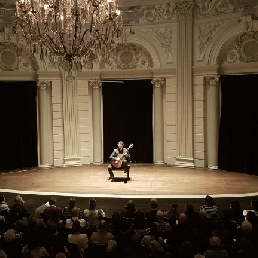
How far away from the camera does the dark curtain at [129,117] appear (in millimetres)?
14664

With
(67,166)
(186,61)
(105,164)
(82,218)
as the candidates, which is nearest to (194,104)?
(186,61)

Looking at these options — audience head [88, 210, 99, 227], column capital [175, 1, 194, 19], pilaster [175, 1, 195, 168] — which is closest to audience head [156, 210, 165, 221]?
audience head [88, 210, 99, 227]

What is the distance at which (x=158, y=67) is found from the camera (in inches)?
545

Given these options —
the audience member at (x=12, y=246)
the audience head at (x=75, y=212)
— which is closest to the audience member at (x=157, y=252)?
the audience member at (x=12, y=246)

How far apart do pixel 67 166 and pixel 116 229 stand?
7.99 metres

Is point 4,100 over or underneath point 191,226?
over

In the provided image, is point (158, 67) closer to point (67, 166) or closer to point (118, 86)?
point (118, 86)

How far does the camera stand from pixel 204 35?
1312cm

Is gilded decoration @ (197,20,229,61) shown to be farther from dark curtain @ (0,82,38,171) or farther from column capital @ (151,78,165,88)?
dark curtain @ (0,82,38,171)

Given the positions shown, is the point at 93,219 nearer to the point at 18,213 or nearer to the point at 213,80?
the point at 18,213

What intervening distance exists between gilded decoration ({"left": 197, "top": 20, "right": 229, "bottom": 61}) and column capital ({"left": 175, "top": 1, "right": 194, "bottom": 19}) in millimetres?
524

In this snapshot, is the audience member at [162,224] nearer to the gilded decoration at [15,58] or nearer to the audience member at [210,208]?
the audience member at [210,208]

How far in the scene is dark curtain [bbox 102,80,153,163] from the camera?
14.7m

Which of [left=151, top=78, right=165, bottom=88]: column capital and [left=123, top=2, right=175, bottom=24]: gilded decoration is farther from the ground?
[left=123, top=2, right=175, bottom=24]: gilded decoration
